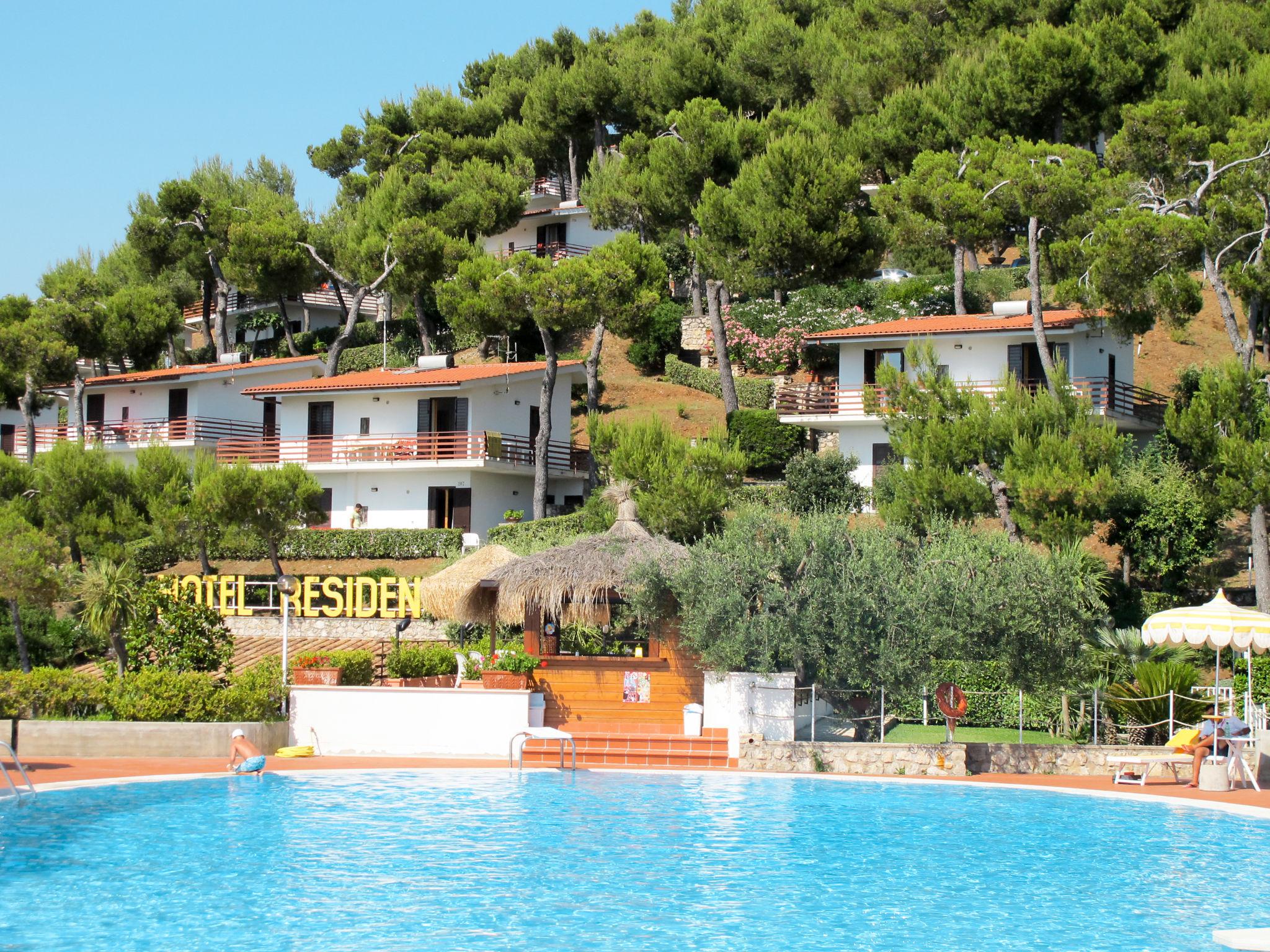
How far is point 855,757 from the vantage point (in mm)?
20516

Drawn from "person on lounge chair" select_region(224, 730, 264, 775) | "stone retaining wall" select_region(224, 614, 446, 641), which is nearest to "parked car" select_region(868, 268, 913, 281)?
"stone retaining wall" select_region(224, 614, 446, 641)

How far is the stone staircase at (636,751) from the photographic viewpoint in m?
21.2

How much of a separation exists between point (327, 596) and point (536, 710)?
12.6 m

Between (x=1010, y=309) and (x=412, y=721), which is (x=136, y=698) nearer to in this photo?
(x=412, y=721)

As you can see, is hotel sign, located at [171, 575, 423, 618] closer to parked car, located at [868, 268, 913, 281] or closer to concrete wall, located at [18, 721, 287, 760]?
concrete wall, located at [18, 721, 287, 760]

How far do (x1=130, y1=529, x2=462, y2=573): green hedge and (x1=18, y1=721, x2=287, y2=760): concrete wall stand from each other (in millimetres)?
17976

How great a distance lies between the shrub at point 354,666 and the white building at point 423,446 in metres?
17.7

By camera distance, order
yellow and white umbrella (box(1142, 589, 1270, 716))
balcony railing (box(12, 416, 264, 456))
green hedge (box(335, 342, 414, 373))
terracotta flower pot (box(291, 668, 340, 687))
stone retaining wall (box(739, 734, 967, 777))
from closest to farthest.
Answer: yellow and white umbrella (box(1142, 589, 1270, 716)) < stone retaining wall (box(739, 734, 967, 777)) < terracotta flower pot (box(291, 668, 340, 687)) < balcony railing (box(12, 416, 264, 456)) < green hedge (box(335, 342, 414, 373))

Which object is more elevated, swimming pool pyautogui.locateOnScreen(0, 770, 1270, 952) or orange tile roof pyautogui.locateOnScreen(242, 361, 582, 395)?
orange tile roof pyautogui.locateOnScreen(242, 361, 582, 395)

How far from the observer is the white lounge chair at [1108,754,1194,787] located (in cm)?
1934

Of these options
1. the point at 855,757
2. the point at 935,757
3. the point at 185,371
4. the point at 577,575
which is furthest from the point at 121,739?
the point at 185,371

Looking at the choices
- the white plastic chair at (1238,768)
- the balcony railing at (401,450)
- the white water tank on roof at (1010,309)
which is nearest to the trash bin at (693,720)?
the white plastic chair at (1238,768)

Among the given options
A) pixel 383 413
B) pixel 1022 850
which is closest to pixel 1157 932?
pixel 1022 850

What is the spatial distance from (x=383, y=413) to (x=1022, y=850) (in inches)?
1298
